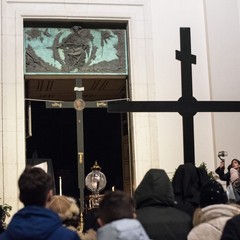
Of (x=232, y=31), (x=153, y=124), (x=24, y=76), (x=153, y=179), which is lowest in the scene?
(x=153, y=179)

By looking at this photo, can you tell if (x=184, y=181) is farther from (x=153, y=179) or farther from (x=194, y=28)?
(x=194, y=28)

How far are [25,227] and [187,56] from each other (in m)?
4.74

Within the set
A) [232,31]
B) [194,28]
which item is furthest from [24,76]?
[232,31]

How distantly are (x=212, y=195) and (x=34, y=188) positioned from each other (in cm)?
158

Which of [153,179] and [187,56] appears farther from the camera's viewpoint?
[187,56]

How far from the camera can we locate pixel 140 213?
12.3 ft

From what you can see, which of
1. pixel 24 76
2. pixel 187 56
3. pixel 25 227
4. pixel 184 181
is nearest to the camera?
pixel 25 227

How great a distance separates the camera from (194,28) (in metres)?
12.6

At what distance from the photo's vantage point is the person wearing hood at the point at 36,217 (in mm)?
2799

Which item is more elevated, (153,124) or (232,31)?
(232,31)

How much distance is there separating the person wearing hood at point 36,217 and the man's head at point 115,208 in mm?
198

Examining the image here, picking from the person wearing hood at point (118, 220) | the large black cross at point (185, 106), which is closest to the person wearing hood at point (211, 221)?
the person wearing hood at point (118, 220)

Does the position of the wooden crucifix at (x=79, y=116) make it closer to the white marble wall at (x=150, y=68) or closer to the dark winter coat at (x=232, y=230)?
the white marble wall at (x=150, y=68)

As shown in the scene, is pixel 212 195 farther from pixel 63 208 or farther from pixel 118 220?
pixel 118 220
